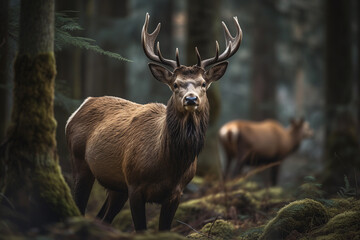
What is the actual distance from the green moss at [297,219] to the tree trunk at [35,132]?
233cm

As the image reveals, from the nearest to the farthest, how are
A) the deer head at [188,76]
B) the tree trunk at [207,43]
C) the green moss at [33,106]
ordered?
1. the green moss at [33,106]
2. the deer head at [188,76]
3. the tree trunk at [207,43]

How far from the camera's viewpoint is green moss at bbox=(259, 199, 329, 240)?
536 cm

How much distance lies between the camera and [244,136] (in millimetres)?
14562

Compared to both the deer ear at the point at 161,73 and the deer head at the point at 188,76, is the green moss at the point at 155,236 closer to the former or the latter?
the deer head at the point at 188,76

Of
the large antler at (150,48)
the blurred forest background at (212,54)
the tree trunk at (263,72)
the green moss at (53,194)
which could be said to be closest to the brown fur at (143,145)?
the large antler at (150,48)

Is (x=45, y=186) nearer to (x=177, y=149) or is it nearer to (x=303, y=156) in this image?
(x=177, y=149)

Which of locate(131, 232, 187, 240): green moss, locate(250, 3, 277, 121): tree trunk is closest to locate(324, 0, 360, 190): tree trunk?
locate(131, 232, 187, 240): green moss

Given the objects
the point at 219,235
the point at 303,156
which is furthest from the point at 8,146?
the point at 303,156

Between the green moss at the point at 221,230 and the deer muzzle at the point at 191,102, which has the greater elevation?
the deer muzzle at the point at 191,102

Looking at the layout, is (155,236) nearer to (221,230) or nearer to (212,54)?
(221,230)

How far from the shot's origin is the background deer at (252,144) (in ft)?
47.0

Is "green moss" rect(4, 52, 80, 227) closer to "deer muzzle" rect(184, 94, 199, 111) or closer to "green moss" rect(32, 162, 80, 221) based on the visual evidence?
"green moss" rect(32, 162, 80, 221)

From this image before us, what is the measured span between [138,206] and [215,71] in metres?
2.08

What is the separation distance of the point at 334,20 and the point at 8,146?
10.1 m
